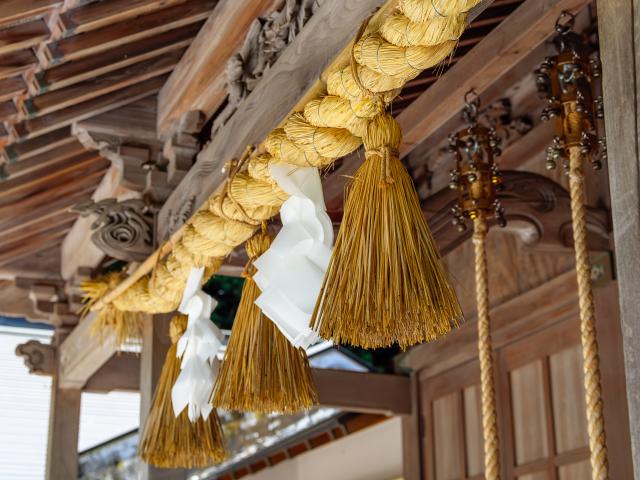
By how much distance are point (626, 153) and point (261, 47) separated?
1.50m

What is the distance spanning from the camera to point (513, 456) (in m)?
3.84

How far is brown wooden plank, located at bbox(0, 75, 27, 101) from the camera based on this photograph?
2.97 metres

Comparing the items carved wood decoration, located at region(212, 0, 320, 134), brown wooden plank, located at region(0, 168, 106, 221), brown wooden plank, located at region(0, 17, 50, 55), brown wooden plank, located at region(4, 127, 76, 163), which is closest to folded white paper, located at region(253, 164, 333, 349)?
carved wood decoration, located at region(212, 0, 320, 134)

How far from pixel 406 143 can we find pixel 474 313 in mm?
1463

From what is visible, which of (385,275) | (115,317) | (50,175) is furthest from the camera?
(50,175)

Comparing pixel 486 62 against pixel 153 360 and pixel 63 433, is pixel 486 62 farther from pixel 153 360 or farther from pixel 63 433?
pixel 63 433

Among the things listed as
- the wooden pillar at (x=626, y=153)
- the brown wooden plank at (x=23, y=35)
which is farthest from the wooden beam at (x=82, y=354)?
the wooden pillar at (x=626, y=153)

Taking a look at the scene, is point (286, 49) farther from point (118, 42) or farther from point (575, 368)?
point (575, 368)

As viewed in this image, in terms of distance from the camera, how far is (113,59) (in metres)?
3.07

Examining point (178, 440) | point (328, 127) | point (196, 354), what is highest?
point (328, 127)

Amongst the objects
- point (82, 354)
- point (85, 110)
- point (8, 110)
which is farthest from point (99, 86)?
point (82, 354)

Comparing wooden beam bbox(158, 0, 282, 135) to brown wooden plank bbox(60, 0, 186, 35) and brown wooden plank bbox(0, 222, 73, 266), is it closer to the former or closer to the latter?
brown wooden plank bbox(60, 0, 186, 35)

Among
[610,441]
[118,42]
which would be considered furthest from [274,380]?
[610,441]

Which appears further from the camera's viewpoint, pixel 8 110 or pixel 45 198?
pixel 45 198
